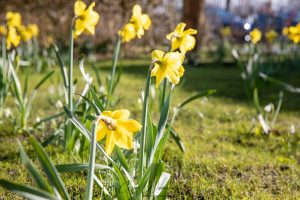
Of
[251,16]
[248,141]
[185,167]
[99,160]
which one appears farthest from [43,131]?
[251,16]

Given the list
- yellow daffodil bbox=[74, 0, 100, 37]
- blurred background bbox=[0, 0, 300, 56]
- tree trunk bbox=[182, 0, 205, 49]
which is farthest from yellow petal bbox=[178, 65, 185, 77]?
tree trunk bbox=[182, 0, 205, 49]

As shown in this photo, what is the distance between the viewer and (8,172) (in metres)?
1.98

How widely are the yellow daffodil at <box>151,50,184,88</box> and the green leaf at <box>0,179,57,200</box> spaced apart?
0.48m

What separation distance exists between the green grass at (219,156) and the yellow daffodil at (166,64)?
24.0 inches

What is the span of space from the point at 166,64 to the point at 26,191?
→ 1.81 feet

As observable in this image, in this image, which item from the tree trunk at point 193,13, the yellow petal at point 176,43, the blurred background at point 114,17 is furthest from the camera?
the tree trunk at point 193,13

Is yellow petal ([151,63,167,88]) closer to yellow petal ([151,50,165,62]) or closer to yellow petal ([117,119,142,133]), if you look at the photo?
yellow petal ([151,50,165,62])

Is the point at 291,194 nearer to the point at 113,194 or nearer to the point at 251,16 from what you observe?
the point at 113,194

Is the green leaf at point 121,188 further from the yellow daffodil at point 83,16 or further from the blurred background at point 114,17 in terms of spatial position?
the blurred background at point 114,17

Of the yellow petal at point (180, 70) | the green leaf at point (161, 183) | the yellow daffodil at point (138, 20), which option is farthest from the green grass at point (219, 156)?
the yellow daffodil at point (138, 20)

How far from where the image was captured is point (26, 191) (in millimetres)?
1009

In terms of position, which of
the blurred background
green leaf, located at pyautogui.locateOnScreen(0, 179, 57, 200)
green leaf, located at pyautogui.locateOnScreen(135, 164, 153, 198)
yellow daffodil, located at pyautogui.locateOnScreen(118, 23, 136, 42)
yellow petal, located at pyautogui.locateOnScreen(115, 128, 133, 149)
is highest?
yellow daffodil, located at pyautogui.locateOnScreen(118, 23, 136, 42)

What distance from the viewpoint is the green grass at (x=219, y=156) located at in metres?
1.78

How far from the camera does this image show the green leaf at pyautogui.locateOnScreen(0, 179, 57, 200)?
Result: 3.27 ft
